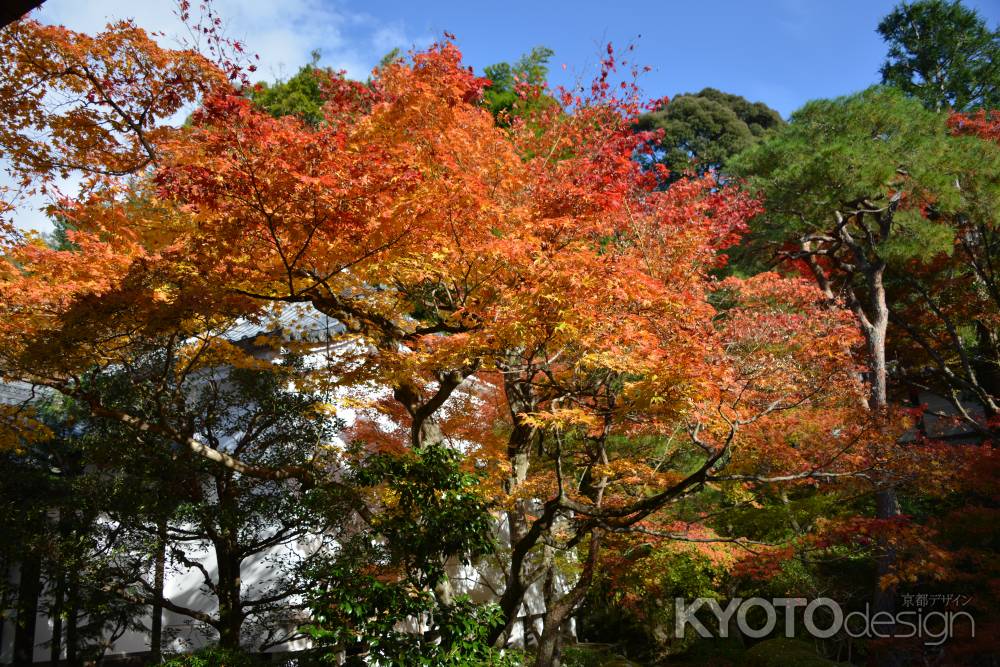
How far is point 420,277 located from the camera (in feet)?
24.5

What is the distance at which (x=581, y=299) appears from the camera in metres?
6.57

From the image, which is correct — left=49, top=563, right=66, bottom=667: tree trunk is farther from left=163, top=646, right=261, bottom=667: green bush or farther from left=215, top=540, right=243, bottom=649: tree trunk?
left=163, top=646, right=261, bottom=667: green bush

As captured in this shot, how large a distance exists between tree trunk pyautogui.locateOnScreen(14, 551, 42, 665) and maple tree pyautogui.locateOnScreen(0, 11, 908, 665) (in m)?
1.61

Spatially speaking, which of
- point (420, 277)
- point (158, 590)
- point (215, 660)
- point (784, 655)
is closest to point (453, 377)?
point (420, 277)

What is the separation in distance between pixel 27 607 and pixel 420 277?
6945mm

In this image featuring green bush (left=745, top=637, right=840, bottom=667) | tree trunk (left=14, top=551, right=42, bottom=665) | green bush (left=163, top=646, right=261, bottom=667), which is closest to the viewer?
green bush (left=163, top=646, right=261, bottom=667)

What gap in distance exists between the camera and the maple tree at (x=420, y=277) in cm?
618

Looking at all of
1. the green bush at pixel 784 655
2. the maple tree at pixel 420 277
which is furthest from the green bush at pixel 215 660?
the green bush at pixel 784 655

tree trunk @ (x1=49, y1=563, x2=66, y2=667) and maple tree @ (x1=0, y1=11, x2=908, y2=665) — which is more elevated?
maple tree @ (x1=0, y1=11, x2=908, y2=665)

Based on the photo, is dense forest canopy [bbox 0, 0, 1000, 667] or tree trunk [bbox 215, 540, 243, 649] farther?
tree trunk [bbox 215, 540, 243, 649]

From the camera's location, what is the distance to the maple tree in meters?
6.18

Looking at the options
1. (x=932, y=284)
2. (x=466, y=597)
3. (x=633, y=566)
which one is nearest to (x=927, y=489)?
(x=633, y=566)

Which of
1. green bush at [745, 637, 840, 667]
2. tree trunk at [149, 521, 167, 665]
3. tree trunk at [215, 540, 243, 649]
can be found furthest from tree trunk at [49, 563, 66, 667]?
green bush at [745, 637, 840, 667]

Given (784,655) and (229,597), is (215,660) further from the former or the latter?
(784,655)
